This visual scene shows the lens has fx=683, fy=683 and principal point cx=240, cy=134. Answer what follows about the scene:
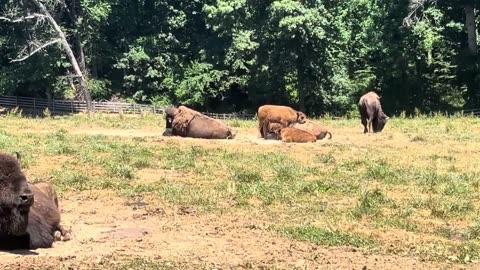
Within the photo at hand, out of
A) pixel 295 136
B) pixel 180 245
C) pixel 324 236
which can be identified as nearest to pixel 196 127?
pixel 295 136

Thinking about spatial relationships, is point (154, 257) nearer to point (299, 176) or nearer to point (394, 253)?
point (394, 253)

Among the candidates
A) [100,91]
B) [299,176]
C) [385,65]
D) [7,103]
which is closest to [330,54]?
[385,65]

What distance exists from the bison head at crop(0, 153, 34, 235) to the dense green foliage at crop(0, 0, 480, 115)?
29498mm

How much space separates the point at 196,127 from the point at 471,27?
82.0 feet

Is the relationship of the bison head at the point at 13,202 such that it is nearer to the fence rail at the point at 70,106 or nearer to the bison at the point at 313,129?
the bison at the point at 313,129

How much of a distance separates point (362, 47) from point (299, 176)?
34139 mm

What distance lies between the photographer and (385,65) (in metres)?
42.6

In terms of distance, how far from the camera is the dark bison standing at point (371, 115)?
23.9 meters

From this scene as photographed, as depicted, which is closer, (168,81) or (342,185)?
(342,185)

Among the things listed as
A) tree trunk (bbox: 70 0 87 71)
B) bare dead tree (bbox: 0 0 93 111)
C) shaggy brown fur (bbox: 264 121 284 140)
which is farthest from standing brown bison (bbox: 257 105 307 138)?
tree trunk (bbox: 70 0 87 71)

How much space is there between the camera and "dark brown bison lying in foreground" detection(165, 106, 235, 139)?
20.9m

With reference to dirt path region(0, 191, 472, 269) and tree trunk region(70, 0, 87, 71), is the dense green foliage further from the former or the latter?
dirt path region(0, 191, 472, 269)

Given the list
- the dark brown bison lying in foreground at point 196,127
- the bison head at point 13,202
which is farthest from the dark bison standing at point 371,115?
the bison head at point 13,202

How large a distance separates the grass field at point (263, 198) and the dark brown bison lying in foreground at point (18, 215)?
0.87ft
